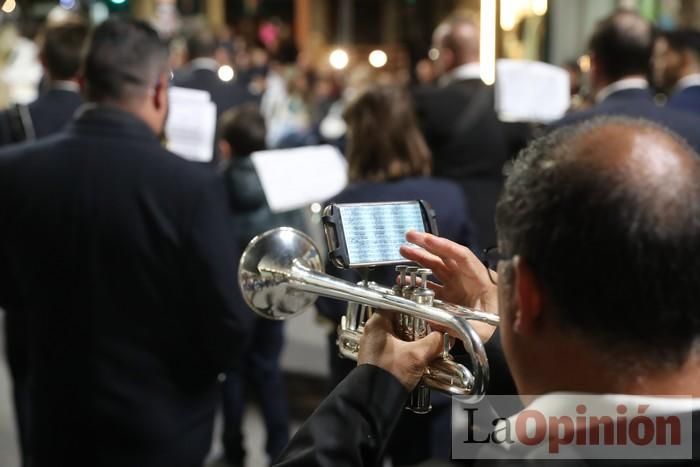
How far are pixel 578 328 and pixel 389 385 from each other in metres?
0.36

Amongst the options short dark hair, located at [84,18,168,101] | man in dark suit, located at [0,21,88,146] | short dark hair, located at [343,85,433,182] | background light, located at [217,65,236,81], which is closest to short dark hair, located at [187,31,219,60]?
background light, located at [217,65,236,81]

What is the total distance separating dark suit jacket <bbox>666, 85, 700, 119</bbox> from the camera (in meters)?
4.60

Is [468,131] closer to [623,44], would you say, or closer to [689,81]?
[623,44]

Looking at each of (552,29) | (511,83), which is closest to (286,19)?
(552,29)

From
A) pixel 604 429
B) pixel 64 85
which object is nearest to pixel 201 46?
pixel 64 85

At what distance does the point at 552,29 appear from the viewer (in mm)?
7105

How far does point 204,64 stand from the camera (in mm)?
4918

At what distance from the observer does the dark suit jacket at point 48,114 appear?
139 inches

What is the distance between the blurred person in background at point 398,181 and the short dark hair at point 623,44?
0.78m

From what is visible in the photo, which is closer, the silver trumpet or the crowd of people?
the crowd of people

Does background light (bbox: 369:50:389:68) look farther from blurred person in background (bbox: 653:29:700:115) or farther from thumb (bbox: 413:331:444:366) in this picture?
thumb (bbox: 413:331:444:366)

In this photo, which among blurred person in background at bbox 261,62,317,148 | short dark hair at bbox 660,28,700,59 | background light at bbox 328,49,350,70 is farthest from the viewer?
background light at bbox 328,49,350,70

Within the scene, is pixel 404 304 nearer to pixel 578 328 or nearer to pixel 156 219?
pixel 578 328

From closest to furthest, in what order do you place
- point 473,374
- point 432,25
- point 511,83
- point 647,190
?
point 647,190
point 473,374
point 511,83
point 432,25
